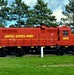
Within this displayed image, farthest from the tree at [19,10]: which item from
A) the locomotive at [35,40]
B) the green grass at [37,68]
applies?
the green grass at [37,68]

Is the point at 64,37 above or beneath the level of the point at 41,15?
beneath

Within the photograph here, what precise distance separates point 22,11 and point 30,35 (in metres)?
27.5

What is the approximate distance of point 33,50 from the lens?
38.1m

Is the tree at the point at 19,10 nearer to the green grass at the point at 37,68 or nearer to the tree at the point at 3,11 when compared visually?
the tree at the point at 3,11

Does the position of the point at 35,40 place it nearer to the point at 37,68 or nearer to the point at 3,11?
the point at 37,68

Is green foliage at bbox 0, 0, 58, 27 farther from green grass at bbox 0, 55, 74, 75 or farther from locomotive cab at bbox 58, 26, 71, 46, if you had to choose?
green grass at bbox 0, 55, 74, 75

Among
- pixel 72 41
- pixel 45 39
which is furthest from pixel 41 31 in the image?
pixel 72 41

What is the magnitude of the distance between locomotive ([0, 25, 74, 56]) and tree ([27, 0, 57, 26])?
24.7m

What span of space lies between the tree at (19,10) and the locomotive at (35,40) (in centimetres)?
2648

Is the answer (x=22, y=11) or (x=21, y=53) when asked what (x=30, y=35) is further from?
(x=22, y=11)

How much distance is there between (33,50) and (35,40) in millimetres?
1296

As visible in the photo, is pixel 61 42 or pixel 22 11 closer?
pixel 61 42

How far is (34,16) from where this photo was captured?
214 feet

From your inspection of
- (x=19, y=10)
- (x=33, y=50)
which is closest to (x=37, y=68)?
(x=33, y=50)
